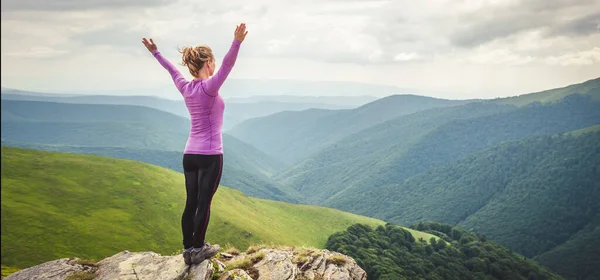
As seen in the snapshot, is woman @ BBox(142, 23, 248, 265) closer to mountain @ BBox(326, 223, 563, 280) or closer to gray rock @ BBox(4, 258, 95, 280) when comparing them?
gray rock @ BBox(4, 258, 95, 280)

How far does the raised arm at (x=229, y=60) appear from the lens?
31.3 ft

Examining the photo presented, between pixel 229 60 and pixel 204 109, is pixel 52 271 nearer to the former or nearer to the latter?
pixel 204 109

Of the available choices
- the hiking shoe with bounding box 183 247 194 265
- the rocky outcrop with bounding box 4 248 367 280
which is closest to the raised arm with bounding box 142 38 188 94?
the hiking shoe with bounding box 183 247 194 265

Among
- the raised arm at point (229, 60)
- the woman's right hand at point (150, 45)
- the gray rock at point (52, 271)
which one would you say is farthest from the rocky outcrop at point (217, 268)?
the woman's right hand at point (150, 45)

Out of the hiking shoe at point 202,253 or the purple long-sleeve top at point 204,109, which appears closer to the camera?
the purple long-sleeve top at point 204,109

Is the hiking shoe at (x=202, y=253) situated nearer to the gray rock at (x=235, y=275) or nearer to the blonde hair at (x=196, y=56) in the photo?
the gray rock at (x=235, y=275)

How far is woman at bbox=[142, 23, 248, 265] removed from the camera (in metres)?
10.1

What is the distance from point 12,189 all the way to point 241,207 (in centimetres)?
6789

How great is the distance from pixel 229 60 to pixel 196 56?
49.7 inches

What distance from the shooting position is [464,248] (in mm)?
151000

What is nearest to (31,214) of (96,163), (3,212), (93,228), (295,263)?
(3,212)

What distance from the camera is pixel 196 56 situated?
34.2ft

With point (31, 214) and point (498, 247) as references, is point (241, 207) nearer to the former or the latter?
point (31, 214)

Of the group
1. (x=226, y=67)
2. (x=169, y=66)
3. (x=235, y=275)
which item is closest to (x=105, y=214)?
(x=235, y=275)
